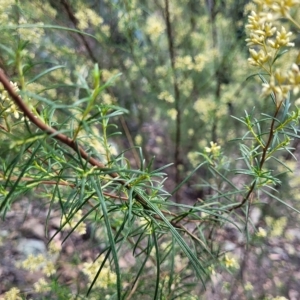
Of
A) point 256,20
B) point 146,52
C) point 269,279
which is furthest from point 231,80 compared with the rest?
point 256,20

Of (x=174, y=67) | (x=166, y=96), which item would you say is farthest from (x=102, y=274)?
(x=174, y=67)

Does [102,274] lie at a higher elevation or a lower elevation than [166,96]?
lower

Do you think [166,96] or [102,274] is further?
[166,96]

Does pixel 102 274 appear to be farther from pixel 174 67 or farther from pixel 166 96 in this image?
pixel 174 67

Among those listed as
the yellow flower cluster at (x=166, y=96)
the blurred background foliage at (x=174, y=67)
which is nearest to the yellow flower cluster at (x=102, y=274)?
the blurred background foliage at (x=174, y=67)

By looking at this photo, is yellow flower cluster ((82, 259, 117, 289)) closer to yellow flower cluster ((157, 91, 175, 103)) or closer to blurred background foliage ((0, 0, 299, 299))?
blurred background foliage ((0, 0, 299, 299))

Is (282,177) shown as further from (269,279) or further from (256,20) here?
(256,20)

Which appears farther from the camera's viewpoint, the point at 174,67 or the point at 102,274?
the point at 174,67

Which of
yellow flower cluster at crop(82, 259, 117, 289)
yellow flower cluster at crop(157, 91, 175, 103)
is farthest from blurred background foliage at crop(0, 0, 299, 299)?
yellow flower cluster at crop(82, 259, 117, 289)

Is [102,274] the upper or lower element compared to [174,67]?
lower

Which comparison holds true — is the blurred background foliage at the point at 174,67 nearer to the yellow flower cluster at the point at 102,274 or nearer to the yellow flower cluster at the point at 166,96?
the yellow flower cluster at the point at 166,96

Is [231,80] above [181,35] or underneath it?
underneath

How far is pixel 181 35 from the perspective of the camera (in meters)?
1.83

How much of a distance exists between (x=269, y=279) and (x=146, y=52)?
1397 mm
